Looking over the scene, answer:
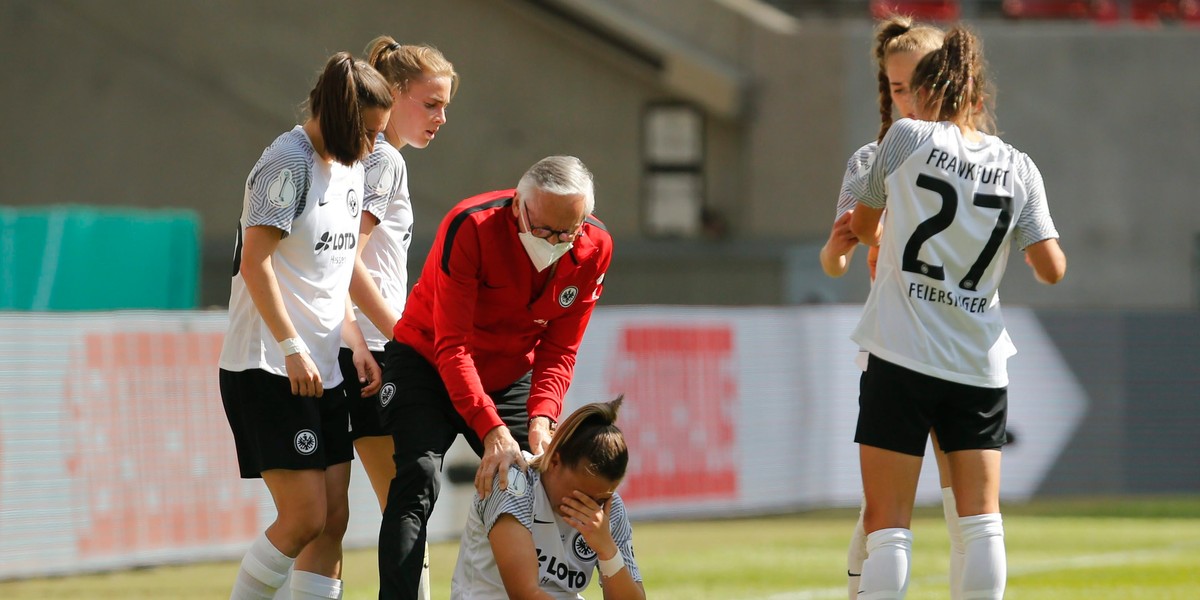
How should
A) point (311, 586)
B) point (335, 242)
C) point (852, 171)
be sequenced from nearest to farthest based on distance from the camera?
point (335, 242) < point (852, 171) < point (311, 586)

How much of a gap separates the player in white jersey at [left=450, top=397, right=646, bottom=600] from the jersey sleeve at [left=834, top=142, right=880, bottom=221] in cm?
97

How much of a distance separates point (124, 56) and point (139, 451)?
13.6m

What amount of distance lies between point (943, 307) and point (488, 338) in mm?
1396

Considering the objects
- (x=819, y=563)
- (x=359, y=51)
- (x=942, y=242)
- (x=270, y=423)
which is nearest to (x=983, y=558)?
(x=942, y=242)

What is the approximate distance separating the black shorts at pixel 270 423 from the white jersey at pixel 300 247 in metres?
0.05

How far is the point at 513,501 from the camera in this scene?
4.24m

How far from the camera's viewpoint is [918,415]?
439 cm

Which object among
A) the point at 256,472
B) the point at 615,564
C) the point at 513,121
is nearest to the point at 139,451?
the point at 256,472

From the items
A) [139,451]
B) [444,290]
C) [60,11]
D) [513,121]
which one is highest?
[60,11]

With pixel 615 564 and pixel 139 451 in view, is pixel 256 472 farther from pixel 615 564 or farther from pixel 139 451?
pixel 139 451

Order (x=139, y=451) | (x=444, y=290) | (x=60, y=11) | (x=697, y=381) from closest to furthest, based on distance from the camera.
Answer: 1. (x=444, y=290)
2. (x=139, y=451)
3. (x=697, y=381)
4. (x=60, y=11)

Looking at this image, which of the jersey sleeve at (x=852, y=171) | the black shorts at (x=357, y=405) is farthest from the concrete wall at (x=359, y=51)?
the black shorts at (x=357, y=405)

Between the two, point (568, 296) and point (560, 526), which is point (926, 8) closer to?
point (568, 296)

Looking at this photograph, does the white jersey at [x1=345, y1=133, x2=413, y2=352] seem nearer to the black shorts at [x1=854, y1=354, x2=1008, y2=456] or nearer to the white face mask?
the white face mask
